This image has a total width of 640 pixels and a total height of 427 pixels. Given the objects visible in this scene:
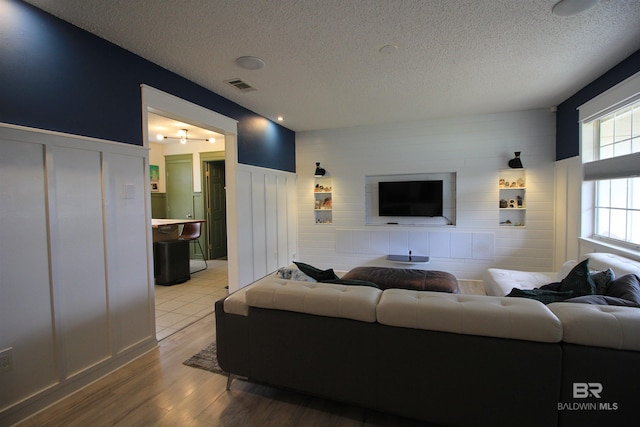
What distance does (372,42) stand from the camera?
243 centimetres

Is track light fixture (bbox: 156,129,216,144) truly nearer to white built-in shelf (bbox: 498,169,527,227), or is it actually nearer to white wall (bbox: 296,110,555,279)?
white wall (bbox: 296,110,555,279)

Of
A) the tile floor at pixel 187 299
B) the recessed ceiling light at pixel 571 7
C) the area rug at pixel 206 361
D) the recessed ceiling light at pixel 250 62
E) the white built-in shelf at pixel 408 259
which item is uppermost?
the recessed ceiling light at pixel 250 62

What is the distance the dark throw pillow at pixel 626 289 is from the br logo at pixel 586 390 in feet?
2.16

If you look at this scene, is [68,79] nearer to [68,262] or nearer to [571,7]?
[68,262]

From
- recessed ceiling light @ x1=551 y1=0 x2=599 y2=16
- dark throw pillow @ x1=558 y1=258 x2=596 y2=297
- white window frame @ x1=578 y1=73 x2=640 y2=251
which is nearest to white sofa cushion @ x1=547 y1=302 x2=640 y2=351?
dark throw pillow @ x1=558 y1=258 x2=596 y2=297

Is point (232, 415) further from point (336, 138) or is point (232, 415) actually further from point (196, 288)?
point (336, 138)

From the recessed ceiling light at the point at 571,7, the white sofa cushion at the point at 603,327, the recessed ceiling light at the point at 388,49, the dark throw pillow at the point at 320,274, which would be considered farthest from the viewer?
the recessed ceiling light at the point at 388,49

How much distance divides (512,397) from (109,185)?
2.97 meters

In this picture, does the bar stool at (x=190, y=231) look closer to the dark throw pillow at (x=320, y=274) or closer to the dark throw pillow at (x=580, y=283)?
Answer: the dark throw pillow at (x=320, y=274)

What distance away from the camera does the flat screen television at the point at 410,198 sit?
4.98 m

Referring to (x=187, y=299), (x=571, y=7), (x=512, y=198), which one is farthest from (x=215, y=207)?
(x=571, y=7)

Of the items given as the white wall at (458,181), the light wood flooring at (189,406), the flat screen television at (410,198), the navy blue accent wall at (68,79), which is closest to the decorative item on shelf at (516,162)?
the white wall at (458,181)

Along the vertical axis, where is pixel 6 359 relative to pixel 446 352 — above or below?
below

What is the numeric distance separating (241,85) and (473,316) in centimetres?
318
